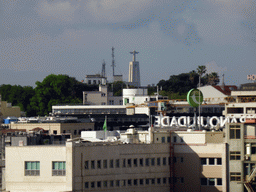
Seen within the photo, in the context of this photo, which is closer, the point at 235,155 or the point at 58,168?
the point at 58,168

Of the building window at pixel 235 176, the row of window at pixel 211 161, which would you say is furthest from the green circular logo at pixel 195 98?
the building window at pixel 235 176

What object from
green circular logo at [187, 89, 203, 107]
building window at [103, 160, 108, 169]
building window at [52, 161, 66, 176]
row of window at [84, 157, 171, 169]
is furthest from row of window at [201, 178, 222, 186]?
building window at [52, 161, 66, 176]

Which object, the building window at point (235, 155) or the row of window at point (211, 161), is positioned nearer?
the building window at point (235, 155)

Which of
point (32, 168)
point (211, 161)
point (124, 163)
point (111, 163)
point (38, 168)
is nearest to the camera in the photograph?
point (38, 168)

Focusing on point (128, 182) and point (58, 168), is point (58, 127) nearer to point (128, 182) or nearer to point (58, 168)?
point (128, 182)

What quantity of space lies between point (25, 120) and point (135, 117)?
25.4 meters

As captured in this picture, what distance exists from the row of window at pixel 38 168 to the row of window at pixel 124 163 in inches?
98.9

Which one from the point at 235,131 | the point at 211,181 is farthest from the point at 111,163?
the point at 235,131

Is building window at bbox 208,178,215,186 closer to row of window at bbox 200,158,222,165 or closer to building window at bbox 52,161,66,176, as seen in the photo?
row of window at bbox 200,158,222,165

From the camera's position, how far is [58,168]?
286 feet

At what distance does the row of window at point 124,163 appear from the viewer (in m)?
89.1

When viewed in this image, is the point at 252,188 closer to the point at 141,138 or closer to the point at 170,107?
the point at 141,138

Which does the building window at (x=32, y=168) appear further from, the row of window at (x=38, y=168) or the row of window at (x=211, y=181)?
the row of window at (x=211, y=181)

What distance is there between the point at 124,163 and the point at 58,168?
891 cm
